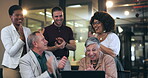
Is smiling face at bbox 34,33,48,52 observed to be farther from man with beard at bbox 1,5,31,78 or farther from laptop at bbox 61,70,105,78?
laptop at bbox 61,70,105,78

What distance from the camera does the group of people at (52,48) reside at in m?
2.33

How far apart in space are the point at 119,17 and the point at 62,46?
3630 millimetres

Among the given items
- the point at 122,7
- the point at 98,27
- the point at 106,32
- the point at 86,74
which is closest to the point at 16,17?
the point at 98,27

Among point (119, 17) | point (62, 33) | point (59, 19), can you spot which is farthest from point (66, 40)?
point (119, 17)

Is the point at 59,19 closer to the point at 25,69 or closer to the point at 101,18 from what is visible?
the point at 101,18

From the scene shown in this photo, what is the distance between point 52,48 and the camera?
2934 millimetres

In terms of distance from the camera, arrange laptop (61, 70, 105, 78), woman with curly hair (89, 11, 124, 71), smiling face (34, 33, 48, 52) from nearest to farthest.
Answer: laptop (61, 70, 105, 78) < smiling face (34, 33, 48, 52) < woman with curly hair (89, 11, 124, 71)

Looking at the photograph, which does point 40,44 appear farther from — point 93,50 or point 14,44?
point 93,50

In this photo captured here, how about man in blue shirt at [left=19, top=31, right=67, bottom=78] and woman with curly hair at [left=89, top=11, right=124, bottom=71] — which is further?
woman with curly hair at [left=89, top=11, right=124, bottom=71]

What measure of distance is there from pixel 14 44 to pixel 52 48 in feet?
1.71

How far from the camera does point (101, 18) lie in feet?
9.20

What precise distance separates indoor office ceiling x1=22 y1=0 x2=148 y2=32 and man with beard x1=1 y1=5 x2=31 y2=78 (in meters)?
2.22

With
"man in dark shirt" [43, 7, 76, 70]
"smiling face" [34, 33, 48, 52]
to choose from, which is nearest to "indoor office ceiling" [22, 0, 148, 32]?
"man in dark shirt" [43, 7, 76, 70]

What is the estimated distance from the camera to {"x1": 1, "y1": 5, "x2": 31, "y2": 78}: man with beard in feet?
8.95
